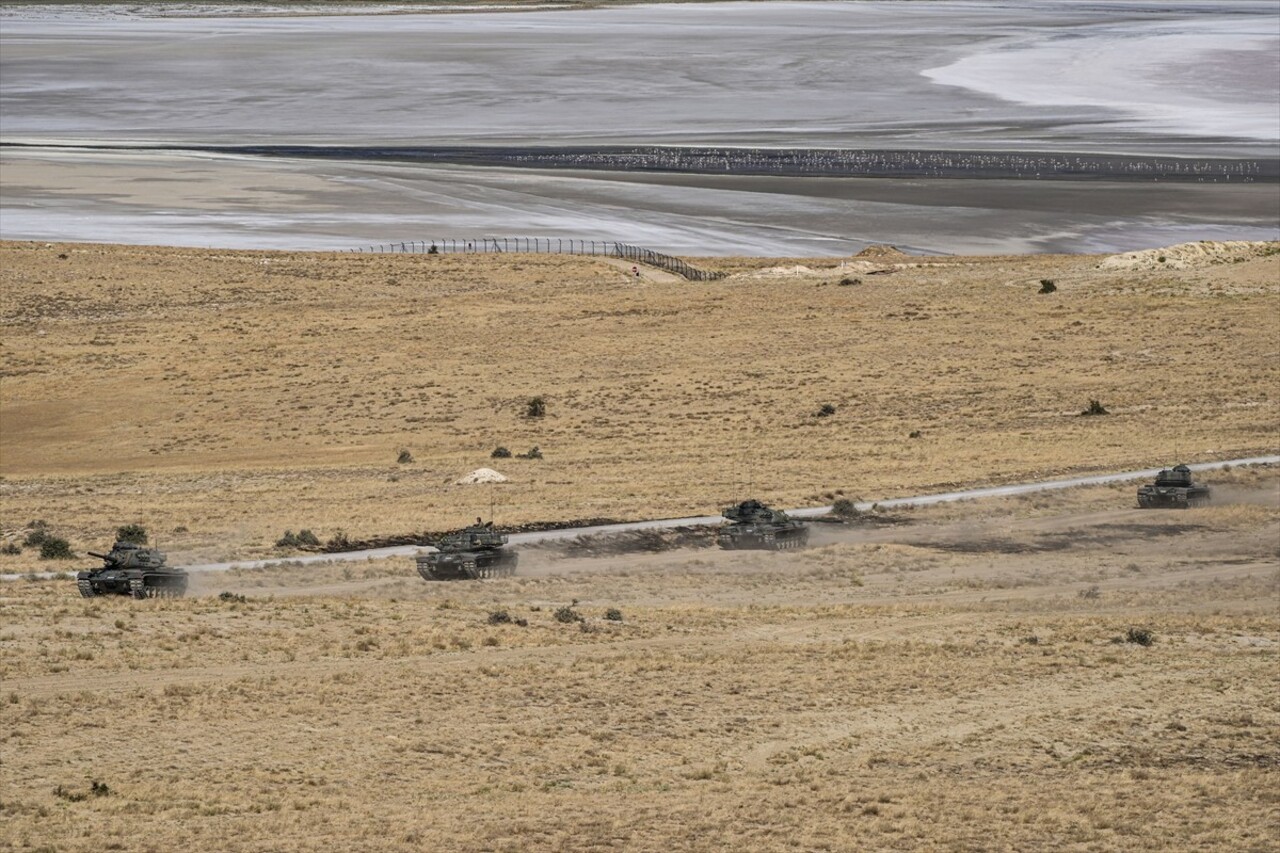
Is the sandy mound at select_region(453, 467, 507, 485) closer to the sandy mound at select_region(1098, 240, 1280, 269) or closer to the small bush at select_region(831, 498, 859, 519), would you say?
the small bush at select_region(831, 498, 859, 519)

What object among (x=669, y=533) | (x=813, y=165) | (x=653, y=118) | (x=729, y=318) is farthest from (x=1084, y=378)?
(x=653, y=118)

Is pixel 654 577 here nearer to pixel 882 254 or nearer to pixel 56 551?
pixel 56 551

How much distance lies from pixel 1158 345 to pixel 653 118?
68728mm

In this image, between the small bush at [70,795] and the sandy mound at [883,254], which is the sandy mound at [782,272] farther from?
the small bush at [70,795]

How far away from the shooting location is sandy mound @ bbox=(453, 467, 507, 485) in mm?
46500

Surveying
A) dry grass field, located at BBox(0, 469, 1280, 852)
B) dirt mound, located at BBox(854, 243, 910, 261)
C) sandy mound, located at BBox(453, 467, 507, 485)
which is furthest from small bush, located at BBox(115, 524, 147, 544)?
dirt mound, located at BBox(854, 243, 910, 261)

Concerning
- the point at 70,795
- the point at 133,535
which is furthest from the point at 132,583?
the point at 70,795

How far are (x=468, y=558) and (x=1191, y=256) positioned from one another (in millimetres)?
46850

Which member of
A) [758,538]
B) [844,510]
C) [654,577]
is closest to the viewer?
[654,577]

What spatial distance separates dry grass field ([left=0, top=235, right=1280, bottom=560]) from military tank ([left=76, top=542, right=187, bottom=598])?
393 centimetres

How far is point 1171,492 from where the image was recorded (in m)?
42.7

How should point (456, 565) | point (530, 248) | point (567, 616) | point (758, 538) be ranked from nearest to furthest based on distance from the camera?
point (567, 616), point (456, 565), point (758, 538), point (530, 248)

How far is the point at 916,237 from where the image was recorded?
8881 centimetres

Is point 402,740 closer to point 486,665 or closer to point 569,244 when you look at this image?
point 486,665
